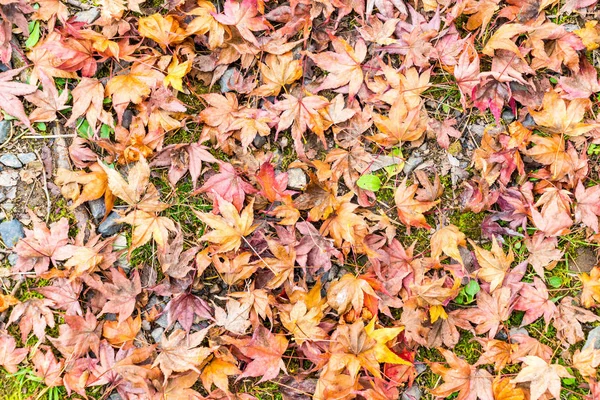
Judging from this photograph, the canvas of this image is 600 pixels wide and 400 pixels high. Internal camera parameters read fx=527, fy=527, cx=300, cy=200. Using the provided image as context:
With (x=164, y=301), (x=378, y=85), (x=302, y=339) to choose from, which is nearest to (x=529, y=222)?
(x=378, y=85)

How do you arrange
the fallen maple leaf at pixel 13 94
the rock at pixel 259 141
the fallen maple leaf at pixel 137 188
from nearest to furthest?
the fallen maple leaf at pixel 137 188
the fallen maple leaf at pixel 13 94
the rock at pixel 259 141

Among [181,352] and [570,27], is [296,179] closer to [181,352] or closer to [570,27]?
[181,352]

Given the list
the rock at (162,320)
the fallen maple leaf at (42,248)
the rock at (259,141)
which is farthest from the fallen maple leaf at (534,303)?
the fallen maple leaf at (42,248)

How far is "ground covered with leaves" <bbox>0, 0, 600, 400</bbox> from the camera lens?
95.2 inches

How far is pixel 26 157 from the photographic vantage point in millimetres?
2533

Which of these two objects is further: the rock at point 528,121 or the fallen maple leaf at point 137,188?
the rock at point 528,121

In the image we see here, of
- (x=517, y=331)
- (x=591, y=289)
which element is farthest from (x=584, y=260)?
(x=517, y=331)

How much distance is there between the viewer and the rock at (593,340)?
2.51m

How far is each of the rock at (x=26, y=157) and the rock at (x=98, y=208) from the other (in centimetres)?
35

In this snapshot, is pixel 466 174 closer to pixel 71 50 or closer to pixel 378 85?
pixel 378 85

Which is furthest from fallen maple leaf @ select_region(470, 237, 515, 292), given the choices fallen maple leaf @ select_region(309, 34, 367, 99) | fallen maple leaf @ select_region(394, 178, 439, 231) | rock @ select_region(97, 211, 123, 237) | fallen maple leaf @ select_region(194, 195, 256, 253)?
rock @ select_region(97, 211, 123, 237)

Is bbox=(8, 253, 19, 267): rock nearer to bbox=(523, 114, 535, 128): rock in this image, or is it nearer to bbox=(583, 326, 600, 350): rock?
bbox=(523, 114, 535, 128): rock

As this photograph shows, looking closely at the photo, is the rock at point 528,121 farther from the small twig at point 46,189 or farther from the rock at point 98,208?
the small twig at point 46,189

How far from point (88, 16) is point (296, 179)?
1.28m
